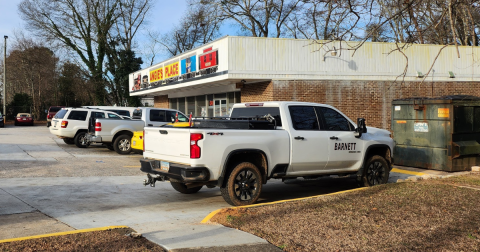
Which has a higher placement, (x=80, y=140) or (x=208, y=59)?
(x=208, y=59)

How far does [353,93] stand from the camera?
20.1 meters

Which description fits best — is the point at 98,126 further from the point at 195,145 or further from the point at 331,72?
the point at 195,145

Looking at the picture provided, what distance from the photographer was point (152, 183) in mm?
8312

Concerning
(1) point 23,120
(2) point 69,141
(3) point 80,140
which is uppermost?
(1) point 23,120

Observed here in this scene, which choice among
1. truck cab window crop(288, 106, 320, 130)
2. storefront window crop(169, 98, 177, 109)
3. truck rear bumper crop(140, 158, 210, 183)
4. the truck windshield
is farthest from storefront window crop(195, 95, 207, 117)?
truck rear bumper crop(140, 158, 210, 183)

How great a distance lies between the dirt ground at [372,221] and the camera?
532 cm

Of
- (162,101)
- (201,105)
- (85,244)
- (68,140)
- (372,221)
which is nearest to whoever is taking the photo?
(85,244)

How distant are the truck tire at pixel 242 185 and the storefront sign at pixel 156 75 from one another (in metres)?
19.9

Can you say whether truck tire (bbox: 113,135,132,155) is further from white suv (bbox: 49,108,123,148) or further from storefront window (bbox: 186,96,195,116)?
storefront window (bbox: 186,96,195,116)

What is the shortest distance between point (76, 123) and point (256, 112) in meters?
12.0

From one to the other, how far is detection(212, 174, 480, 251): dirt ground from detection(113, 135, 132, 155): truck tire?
10975 millimetres

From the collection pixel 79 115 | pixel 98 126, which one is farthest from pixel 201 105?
pixel 98 126

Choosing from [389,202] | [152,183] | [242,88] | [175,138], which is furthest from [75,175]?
[242,88]

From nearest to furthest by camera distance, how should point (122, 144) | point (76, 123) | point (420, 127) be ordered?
point (420, 127)
point (122, 144)
point (76, 123)
